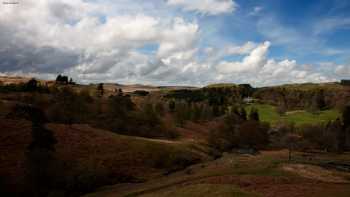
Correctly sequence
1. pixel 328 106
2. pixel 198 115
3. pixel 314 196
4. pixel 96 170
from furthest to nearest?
pixel 328 106, pixel 198 115, pixel 96 170, pixel 314 196

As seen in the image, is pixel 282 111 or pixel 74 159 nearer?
pixel 74 159

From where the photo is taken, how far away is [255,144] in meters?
112

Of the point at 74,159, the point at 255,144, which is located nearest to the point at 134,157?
the point at 74,159

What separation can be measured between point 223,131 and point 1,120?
70.1m

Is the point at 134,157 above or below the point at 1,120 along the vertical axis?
below

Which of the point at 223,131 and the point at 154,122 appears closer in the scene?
the point at 223,131

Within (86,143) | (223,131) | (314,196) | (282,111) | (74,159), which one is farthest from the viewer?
(282,111)

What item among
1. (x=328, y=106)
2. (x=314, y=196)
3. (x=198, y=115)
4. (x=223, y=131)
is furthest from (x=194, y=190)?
(x=328, y=106)

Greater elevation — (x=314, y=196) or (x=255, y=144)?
(x=314, y=196)

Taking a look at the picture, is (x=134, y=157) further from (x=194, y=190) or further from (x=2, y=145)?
(x=194, y=190)

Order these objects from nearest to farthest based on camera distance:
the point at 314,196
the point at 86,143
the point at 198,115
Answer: the point at 314,196 → the point at 86,143 → the point at 198,115

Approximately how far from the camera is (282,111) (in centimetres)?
17250

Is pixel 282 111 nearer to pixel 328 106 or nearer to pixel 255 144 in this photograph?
pixel 328 106

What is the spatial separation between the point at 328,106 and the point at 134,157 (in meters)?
172
